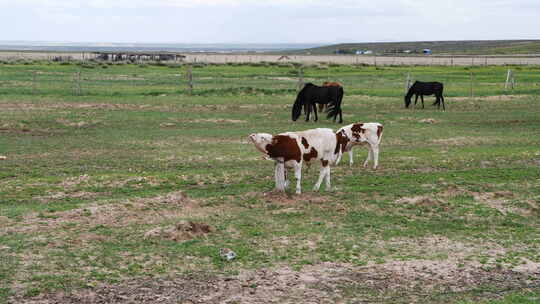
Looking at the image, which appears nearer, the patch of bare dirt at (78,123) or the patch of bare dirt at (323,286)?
the patch of bare dirt at (323,286)

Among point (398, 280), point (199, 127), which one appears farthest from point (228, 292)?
point (199, 127)

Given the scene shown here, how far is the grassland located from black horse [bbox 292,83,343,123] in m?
3.33

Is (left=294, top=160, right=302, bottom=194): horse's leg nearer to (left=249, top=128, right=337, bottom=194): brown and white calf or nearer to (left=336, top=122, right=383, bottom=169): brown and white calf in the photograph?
(left=249, top=128, right=337, bottom=194): brown and white calf

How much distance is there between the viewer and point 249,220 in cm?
1023

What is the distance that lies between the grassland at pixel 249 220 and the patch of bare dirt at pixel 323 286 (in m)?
0.03

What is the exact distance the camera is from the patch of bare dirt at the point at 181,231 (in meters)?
9.21

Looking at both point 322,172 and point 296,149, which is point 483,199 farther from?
point 296,149

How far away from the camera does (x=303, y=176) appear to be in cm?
1330

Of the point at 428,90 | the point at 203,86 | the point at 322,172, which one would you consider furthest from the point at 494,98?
the point at 322,172

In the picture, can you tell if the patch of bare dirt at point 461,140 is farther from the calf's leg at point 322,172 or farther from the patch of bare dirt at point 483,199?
the calf's leg at point 322,172

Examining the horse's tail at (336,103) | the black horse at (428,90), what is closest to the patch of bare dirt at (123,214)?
the horse's tail at (336,103)

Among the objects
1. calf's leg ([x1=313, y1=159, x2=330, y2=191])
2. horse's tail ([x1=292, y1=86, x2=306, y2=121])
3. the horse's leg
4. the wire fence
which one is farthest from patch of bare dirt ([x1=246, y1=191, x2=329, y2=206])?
the wire fence

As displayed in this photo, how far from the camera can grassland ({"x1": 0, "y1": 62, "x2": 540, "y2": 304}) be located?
25.3 feet

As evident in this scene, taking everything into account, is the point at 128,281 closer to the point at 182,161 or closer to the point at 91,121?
the point at 182,161
